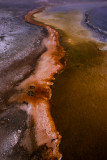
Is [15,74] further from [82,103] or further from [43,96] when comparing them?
[82,103]

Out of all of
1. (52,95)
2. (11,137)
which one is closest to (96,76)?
(52,95)

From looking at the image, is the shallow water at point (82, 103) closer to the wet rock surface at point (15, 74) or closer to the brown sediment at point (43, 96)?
the brown sediment at point (43, 96)

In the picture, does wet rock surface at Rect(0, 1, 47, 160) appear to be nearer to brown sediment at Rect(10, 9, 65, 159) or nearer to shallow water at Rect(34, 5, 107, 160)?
brown sediment at Rect(10, 9, 65, 159)

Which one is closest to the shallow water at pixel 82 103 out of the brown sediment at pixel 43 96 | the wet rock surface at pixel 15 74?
the brown sediment at pixel 43 96

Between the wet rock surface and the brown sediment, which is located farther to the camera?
the brown sediment

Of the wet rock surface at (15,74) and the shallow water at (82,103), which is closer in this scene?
the wet rock surface at (15,74)

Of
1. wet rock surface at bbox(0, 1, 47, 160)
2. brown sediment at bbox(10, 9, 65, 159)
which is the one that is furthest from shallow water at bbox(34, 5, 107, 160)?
wet rock surface at bbox(0, 1, 47, 160)
